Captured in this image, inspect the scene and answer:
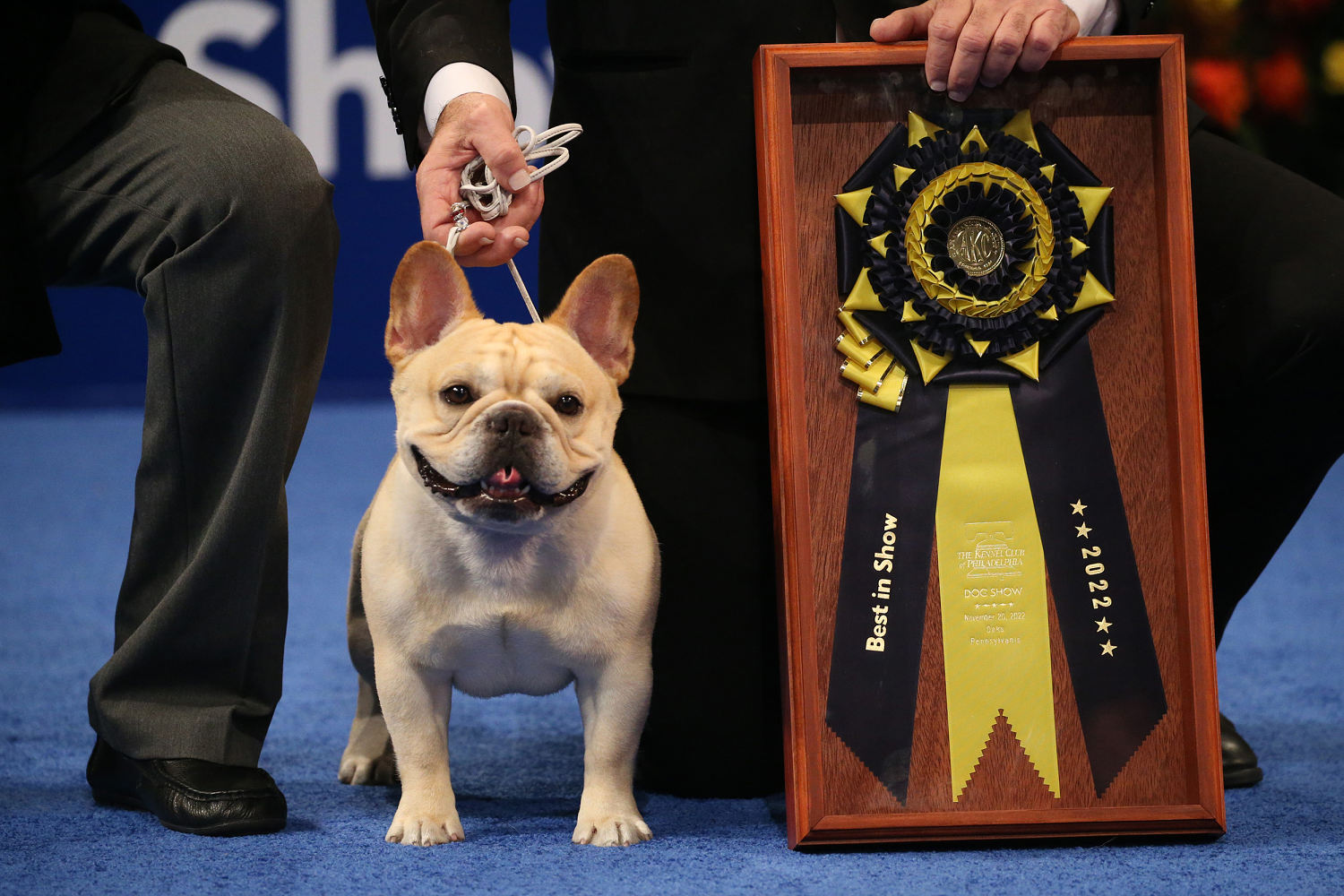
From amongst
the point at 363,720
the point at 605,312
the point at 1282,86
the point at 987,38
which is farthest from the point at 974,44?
the point at 1282,86

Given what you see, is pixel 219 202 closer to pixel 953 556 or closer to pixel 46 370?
pixel 953 556

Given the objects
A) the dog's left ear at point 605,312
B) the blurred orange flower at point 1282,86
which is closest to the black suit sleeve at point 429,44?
the dog's left ear at point 605,312

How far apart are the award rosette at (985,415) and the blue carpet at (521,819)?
23 centimetres

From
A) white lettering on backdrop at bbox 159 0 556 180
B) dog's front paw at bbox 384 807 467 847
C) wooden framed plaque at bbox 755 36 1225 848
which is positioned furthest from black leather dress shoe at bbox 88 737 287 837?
white lettering on backdrop at bbox 159 0 556 180

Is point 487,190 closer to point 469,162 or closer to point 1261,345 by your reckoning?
point 469,162

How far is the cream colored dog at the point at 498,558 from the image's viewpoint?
1.52m

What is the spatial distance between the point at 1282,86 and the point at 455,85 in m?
3.56

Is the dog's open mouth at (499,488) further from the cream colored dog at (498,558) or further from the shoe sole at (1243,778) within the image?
the shoe sole at (1243,778)

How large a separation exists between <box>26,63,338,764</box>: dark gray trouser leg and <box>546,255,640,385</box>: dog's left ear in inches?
12.6

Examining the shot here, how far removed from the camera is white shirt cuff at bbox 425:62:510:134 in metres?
1.73

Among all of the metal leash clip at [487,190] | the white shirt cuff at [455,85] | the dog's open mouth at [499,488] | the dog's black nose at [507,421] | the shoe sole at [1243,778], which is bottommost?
the shoe sole at [1243,778]

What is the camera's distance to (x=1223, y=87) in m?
4.22

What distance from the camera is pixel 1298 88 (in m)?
4.39

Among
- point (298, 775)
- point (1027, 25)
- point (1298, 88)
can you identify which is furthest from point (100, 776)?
point (1298, 88)
